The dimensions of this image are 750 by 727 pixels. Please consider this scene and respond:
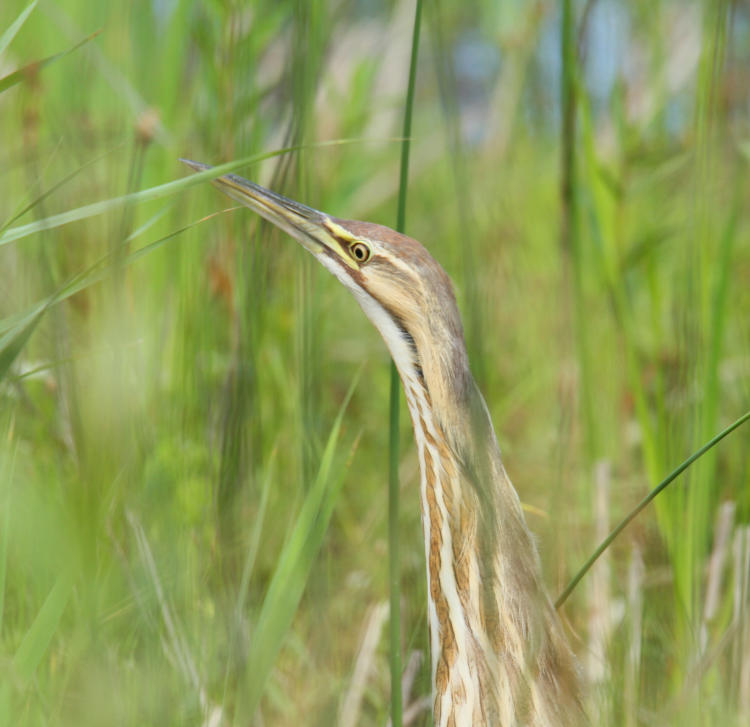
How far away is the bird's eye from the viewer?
3.52ft

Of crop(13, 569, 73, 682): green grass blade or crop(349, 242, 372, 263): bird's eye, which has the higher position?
crop(349, 242, 372, 263): bird's eye

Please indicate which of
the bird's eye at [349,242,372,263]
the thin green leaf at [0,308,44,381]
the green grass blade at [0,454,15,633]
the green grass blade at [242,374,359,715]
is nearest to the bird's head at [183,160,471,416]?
the bird's eye at [349,242,372,263]

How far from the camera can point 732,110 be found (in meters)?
1.65

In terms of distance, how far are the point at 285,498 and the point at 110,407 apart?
72 cm

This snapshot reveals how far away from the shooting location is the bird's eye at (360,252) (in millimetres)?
1072

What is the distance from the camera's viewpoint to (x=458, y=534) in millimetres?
1016

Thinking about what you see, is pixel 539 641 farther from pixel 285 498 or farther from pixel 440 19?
pixel 285 498

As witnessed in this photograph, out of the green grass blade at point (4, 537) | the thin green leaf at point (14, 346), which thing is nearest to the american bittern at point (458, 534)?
the thin green leaf at point (14, 346)

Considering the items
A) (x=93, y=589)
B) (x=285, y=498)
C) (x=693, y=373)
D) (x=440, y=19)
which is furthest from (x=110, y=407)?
(x=285, y=498)

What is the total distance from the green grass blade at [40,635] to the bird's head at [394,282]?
382 mm

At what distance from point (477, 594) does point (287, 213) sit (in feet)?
1.41

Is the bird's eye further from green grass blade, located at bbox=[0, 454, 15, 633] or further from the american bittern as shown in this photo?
green grass blade, located at bbox=[0, 454, 15, 633]

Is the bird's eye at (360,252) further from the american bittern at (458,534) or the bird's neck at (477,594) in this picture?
the bird's neck at (477,594)

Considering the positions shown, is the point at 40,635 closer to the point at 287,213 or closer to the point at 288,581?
the point at 288,581
